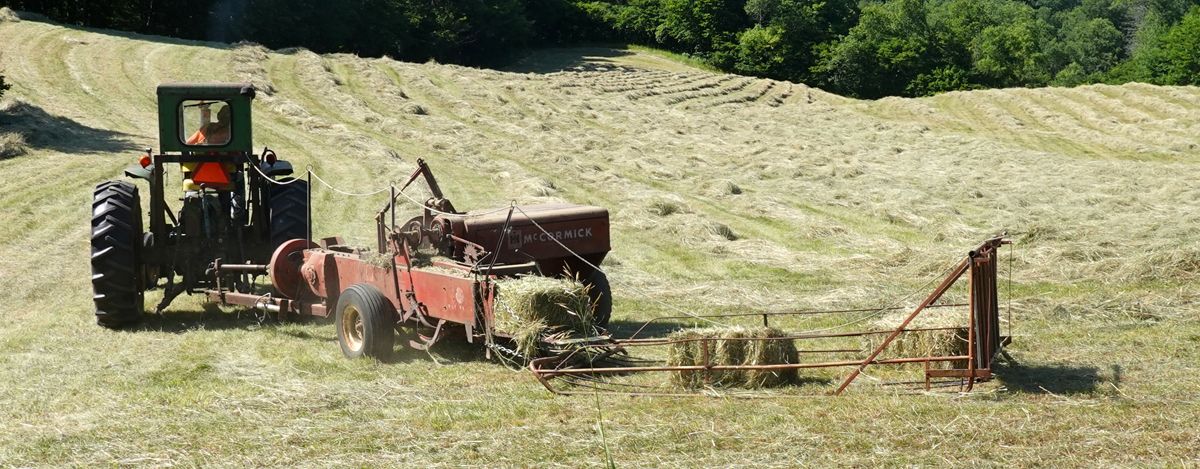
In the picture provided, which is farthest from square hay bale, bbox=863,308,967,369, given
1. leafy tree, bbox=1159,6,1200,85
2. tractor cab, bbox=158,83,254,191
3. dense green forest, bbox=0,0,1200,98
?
leafy tree, bbox=1159,6,1200,85

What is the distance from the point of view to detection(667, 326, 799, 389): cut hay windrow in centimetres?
820

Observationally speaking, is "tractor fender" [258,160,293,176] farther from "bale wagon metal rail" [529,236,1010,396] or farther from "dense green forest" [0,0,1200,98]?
"dense green forest" [0,0,1200,98]

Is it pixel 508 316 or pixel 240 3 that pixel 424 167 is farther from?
pixel 240 3

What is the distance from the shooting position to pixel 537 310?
834 centimetres

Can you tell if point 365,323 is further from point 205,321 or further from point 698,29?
point 698,29

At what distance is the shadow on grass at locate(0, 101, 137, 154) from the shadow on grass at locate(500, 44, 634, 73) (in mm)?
25738

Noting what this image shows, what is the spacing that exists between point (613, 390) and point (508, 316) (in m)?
0.93

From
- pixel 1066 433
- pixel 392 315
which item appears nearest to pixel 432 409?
pixel 392 315

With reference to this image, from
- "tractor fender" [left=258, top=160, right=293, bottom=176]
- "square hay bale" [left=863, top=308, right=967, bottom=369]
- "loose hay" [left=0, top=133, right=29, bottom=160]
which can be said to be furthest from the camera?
"loose hay" [left=0, top=133, right=29, bottom=160]

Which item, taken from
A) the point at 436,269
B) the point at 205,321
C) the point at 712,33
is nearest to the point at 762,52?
the point at 712,33

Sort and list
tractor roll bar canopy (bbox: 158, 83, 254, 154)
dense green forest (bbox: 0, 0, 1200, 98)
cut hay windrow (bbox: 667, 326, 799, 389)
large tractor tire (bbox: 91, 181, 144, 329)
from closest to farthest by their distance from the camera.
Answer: cut hay windrow (bbox: 667, 326, 799, 389) < large tractor tire (bbox: 91, 181, 144, 329) < tractor roll bar canopy (bbox: 158, 83, 254, 154) < dense green forest (bbox: 0, 0, 1200, 98)

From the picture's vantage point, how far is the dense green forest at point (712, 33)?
153 ft

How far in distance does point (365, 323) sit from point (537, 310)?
1.60 meters

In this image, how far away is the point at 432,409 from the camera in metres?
7.55
